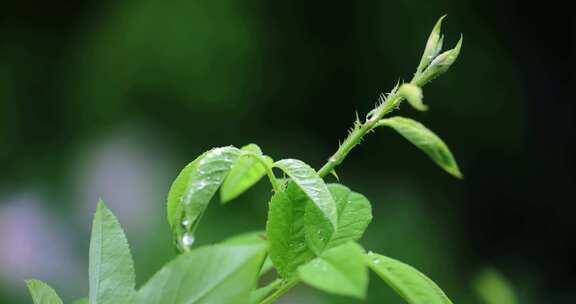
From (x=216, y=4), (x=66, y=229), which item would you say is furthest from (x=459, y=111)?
(x=66, y=229)

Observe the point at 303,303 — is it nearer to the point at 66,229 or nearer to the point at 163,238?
the point at 163,238

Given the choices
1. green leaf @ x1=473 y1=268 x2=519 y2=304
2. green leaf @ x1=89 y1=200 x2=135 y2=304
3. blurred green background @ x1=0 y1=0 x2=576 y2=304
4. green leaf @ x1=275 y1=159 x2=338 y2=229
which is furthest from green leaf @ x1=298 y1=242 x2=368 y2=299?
blurred green background @ x1=0 y1=0 x2=576 y2=304

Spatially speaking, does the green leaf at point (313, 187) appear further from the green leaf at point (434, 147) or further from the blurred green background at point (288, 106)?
the blurred green background at point (288, 106)

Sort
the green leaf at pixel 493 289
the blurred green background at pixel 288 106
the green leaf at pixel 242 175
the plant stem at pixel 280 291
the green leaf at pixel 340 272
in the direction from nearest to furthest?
1. the green leaf at pixel 340 272
2. the plant stem at pixel 280 291
3. the green leaf at pixel 242 175
4. the green leaf at pixel 493 289
5. the blurred green background at pixel 288 106

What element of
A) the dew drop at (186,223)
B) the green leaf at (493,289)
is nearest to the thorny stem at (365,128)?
the dew drop at (186,223)

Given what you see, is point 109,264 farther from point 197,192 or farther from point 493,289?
point 493,289

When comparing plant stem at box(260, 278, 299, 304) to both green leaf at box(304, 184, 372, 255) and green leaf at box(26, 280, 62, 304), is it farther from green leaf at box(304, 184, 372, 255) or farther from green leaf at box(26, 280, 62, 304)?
green leaf at box(26, 280, 62, 304)
